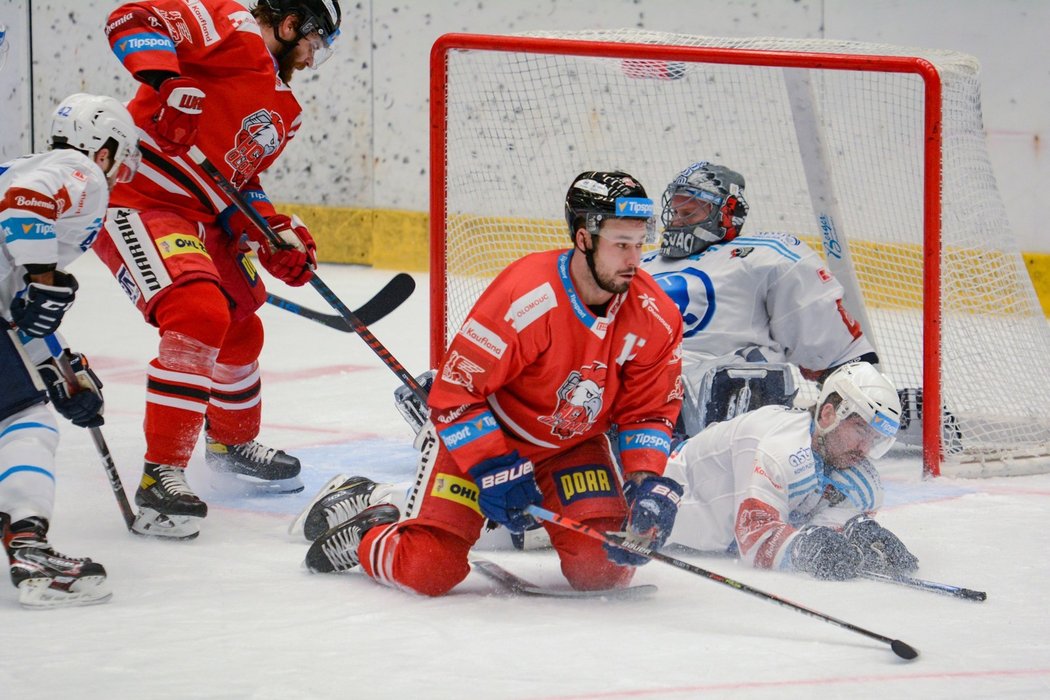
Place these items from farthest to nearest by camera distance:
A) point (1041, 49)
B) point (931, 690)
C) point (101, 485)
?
Answer: 1. point (1041, 49)
2. point (101, 485)
3. point (931, 690)

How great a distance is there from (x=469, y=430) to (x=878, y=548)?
0.90 meters

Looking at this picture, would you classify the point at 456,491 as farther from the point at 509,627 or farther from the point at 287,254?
the point at 287,254

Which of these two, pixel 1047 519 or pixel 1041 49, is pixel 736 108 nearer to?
pixel 1041 49

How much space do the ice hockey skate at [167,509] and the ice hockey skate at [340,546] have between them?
0.37m

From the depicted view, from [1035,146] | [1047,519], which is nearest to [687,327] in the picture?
[1047,519]

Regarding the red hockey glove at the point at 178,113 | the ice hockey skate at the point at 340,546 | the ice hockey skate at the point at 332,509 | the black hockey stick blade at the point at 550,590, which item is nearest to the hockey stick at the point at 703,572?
the black hockey stick blade at the point at 550,590

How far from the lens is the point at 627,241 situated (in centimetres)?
268

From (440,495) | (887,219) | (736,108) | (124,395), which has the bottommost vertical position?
(124,395)

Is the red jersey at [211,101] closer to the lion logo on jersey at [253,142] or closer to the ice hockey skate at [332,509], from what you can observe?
the lion logo on jersey at [253,142]

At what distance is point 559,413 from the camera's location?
9.05ft

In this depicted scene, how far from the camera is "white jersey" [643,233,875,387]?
3889 mm

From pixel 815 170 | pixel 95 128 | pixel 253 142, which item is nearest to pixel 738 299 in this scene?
pixel 815 170

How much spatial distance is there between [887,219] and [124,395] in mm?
2983

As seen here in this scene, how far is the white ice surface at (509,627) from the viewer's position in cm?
225
